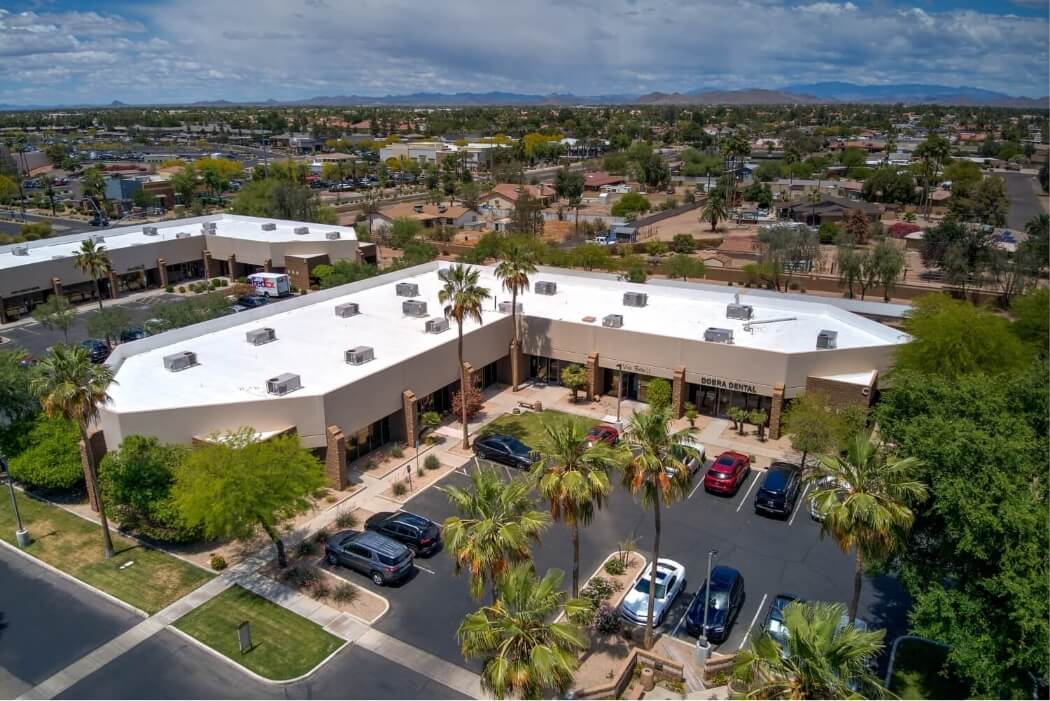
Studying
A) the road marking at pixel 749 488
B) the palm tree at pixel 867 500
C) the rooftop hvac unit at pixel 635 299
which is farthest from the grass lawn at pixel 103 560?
the rooftop hvac unit at pixel 635 299

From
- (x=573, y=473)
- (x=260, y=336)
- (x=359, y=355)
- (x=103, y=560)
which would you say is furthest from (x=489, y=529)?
(x=260, y=336)

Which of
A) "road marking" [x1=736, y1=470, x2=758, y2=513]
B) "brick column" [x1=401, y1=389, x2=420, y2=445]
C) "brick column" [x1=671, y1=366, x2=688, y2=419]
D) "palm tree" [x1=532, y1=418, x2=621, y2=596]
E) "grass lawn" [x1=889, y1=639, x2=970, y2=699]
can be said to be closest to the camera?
"palm tree" [x1=532, y1=418, x2=621, y2=596]

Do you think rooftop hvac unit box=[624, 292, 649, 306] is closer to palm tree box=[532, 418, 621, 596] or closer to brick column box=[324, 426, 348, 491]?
brick column box=[324, 426, 348, 491]

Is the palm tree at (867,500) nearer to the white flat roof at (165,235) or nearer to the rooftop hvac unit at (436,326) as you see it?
the rooftop hvac unit at (436,326)

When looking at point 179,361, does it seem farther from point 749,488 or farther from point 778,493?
point 778,493

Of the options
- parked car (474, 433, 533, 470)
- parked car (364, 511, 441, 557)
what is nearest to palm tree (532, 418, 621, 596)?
parked car (364, 511, 441, 557)

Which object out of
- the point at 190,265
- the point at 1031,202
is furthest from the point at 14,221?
the point at 1031,202
